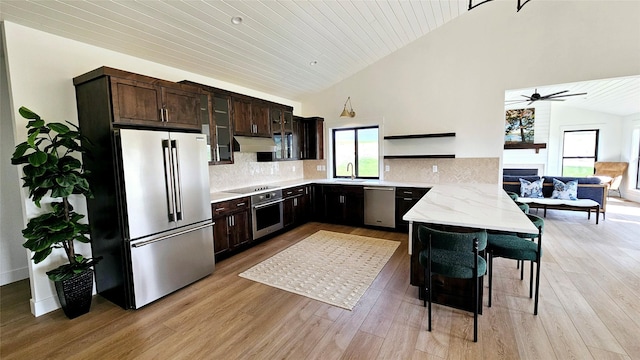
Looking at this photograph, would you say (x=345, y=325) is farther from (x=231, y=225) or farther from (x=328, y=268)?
(x=231, y=225)

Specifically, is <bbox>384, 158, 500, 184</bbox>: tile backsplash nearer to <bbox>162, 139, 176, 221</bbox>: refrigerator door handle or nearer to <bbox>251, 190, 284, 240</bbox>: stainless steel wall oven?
<bbox>251, 190, 284, 240</bbox>: stainless steel wall oven

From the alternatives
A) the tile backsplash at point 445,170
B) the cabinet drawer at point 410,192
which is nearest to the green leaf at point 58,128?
the cabinet drawer at point 410,192

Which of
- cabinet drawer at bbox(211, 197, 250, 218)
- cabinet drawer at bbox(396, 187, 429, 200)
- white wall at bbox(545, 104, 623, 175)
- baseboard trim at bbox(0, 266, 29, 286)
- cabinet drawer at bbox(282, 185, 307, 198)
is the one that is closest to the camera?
baseboard trim at bbox(0, 266, 29, 286)

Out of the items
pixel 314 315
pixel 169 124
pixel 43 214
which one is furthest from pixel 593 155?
pixel 43 214

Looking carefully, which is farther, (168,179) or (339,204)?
(339,204)

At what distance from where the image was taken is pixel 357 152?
18.9 ft

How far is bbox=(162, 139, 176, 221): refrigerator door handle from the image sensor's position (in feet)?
8.82

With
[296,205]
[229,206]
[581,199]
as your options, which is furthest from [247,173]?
[581,199]

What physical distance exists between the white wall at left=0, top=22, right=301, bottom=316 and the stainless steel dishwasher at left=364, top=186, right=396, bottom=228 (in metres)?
3.99

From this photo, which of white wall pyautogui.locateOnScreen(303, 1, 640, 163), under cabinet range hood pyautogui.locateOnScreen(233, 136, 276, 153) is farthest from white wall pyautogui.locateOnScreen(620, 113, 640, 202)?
under cabinet range hood pyautogui.locateOnScreen(233, 136, 276, 153)

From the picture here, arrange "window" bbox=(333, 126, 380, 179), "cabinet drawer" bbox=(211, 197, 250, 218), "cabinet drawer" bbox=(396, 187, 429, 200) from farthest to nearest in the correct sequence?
"window" bbox=(333, 126, 380, 179) < "cabinet drawer" bbox=(396, 187, 429, 200) < "cabinet drawer" bbox=(211, 197, 250, 218)

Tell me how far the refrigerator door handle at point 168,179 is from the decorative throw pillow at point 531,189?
6.88 meters

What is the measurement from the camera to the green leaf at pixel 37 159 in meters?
2.14

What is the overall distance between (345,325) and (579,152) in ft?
32.8
